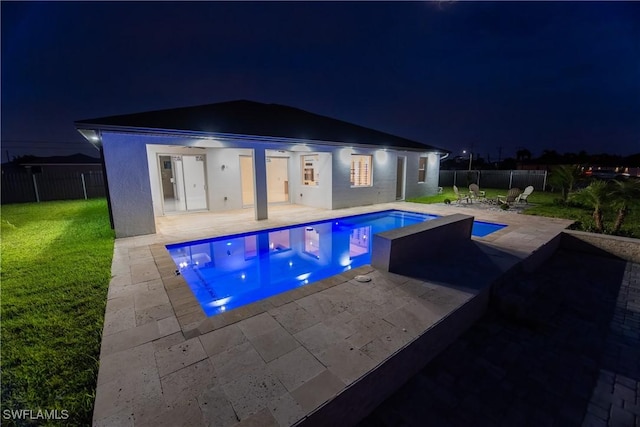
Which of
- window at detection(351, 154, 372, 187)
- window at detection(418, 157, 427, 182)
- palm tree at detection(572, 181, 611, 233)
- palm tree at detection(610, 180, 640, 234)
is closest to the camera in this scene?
palm tree at detection(610, 180, 640, 234)

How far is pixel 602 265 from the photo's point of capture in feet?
18.6

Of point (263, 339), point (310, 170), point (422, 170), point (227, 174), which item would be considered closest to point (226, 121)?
point (227, 174)

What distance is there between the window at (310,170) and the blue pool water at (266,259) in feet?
11.9

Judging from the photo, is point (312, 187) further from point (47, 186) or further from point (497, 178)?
point (497, 178)

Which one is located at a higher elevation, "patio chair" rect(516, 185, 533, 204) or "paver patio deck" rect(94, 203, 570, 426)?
"patio chair" rect(516, 185, 533, 204)

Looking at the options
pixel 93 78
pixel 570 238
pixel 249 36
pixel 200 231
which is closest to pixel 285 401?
pixel 200 231

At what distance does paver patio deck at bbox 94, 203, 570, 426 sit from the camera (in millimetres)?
1895

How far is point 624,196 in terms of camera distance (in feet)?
20.6

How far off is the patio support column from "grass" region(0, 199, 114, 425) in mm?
4242

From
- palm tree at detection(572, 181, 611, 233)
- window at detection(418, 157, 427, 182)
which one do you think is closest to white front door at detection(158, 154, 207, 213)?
window at detection(418, 157, 427, 182)

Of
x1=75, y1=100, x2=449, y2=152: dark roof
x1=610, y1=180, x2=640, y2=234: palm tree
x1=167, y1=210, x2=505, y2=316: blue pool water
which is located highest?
x1=75, y1=100, x2=449, y2=152: dark roof

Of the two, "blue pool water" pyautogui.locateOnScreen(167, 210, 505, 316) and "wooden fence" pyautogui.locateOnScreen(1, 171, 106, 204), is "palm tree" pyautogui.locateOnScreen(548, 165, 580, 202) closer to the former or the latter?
"blue pool water" pyautogui.locateOnScreen(167, 210, 505, 316)

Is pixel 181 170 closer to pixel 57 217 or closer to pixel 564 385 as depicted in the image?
pixel 57 217

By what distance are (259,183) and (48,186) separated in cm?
1430
